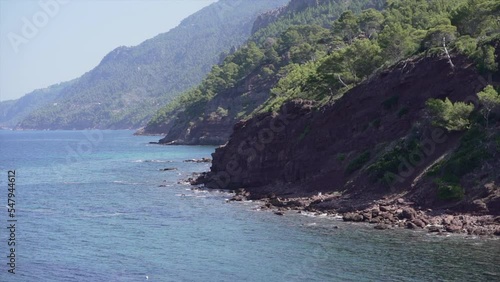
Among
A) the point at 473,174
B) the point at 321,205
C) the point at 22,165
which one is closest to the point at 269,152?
the point at 321,205

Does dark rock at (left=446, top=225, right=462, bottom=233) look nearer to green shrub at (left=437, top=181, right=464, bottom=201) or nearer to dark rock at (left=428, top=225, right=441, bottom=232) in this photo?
dark rock at (left=428, top=225, right=441, bottom=232)

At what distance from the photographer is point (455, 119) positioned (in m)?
78.8

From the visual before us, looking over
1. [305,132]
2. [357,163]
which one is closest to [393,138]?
[357,163]

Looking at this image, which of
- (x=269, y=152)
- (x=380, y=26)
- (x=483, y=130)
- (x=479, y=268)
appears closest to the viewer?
(x=479, y=268)

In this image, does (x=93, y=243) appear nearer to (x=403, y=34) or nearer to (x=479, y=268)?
(x=479, y=268)

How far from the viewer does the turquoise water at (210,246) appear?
172ft

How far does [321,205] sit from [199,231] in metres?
17.6

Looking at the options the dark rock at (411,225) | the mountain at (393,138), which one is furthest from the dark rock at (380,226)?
the dark rock at (411,225)

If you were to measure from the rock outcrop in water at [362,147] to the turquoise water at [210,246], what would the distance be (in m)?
8.25

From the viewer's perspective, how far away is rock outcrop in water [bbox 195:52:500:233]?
249 ft

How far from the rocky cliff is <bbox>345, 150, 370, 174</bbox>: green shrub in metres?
0.13

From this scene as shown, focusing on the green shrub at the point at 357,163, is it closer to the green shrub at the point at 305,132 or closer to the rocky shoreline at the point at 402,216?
the rocky shoreline at the point at 402,216

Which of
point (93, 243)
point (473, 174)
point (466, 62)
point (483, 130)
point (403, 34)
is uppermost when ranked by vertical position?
point (403, 34)

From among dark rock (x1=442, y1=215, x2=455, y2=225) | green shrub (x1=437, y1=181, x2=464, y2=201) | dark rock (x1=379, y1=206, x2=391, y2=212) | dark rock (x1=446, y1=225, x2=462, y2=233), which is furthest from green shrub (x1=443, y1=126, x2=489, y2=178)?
dark rock (x1=446, y1=225, x2=462, y2=233)
